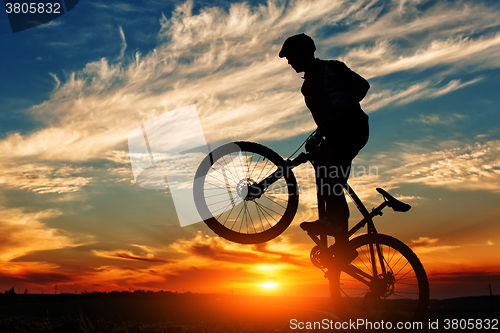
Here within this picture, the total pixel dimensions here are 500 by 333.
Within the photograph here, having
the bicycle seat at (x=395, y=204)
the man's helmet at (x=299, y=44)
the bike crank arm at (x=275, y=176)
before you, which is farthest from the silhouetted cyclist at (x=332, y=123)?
the bicycle seat at (x=395, y=204)

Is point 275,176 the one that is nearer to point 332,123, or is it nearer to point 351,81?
point 332,123

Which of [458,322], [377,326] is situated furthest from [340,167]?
[458,322]

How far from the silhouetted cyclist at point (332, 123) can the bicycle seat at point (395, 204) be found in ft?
3.09

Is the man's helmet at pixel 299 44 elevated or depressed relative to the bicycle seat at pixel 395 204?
elevated

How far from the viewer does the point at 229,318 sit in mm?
5293

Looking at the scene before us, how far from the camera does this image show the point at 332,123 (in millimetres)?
4527

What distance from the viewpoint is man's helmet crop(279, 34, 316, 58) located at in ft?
15.0

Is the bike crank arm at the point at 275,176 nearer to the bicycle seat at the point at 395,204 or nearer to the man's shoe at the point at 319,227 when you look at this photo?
the man's shoe at the point at 319,227

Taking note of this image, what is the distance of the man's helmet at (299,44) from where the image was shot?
4.57 meters

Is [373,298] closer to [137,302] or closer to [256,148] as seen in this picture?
[256,148]

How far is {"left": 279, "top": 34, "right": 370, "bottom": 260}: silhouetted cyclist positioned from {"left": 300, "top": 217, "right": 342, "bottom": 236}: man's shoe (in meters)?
0.05

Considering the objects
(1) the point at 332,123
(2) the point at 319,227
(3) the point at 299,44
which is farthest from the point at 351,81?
(2) the point at 319,227

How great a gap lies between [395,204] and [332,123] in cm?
172

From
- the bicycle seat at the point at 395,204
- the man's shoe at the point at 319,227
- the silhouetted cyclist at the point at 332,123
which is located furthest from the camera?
the bicycle seat at the point at 395,204
